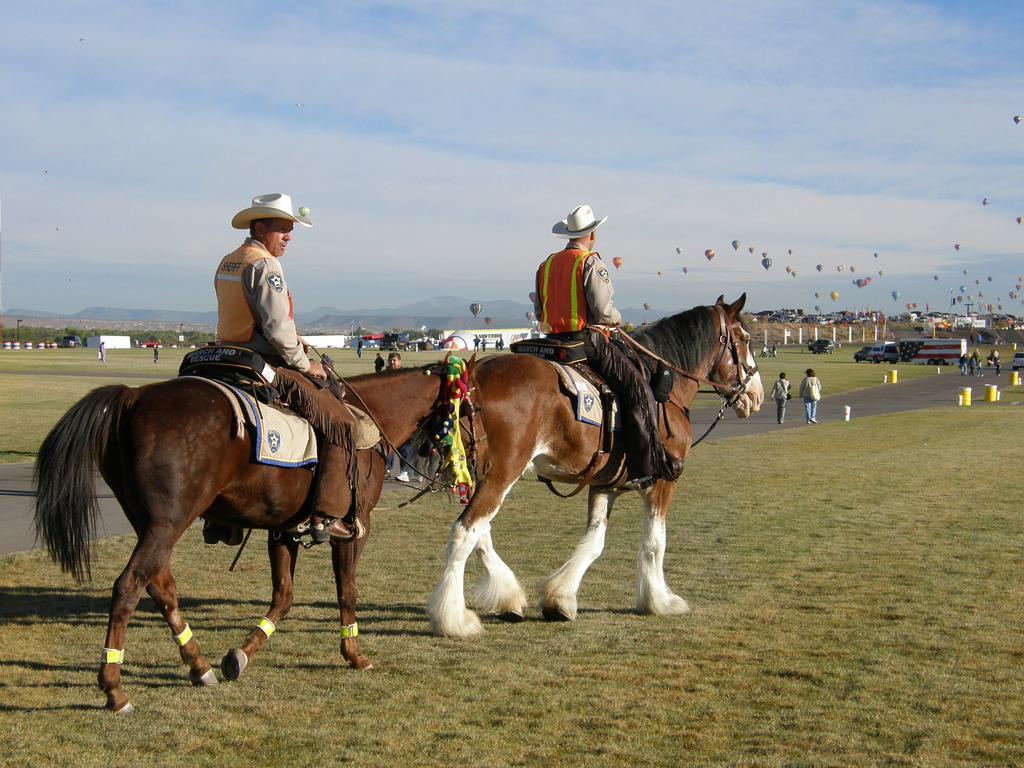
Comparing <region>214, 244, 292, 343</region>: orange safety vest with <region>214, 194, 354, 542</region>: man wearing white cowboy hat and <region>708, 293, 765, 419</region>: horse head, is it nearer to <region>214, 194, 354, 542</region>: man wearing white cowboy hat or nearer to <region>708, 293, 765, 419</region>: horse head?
<region>214, 194, 354, 542</region>: man wearing white cowboy hat

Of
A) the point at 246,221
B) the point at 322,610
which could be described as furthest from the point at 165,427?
the point at 322,610

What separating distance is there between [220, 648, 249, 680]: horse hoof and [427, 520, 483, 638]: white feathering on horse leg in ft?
5.60

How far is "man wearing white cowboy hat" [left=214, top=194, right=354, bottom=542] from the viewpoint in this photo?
6965 millimetres

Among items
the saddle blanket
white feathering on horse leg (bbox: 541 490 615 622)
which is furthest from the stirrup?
the saddle blanket

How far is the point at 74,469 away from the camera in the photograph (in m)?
6.43

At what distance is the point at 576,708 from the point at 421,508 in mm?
9530

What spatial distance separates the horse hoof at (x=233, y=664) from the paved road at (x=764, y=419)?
394cm

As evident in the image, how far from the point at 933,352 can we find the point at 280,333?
10592 cm

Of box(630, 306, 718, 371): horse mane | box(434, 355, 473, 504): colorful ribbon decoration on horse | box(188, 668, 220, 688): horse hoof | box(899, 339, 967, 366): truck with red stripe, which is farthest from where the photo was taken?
box(899, 339, 967, 366): truck with red stripe

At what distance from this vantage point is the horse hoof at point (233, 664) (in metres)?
6.98

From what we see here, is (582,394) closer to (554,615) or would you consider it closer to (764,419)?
(554,615)

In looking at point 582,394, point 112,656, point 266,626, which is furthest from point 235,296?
point 582,394

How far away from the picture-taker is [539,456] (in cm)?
888

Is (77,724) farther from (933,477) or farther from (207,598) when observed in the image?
(933,477)
